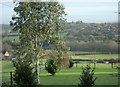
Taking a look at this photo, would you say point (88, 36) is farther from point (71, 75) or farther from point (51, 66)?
point (51, 66)

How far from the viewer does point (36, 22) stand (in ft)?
15.6

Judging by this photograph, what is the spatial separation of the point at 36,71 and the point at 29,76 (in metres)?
0.49

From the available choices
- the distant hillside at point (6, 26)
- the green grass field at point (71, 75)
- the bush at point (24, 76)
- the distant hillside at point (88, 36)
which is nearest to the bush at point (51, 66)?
the green grass field at point (71, 75)

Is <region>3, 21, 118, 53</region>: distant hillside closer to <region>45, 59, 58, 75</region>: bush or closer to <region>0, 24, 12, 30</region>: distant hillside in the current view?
<region>0, 24, 12, 30</region>: distant hillside

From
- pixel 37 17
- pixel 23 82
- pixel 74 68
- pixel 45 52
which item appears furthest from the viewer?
pixel 74 68

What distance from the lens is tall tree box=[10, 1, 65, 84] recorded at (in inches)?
185

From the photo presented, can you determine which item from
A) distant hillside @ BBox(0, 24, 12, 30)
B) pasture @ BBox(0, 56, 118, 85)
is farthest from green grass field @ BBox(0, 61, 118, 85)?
distant hillside @ BBox(0, 24, 12, 30)

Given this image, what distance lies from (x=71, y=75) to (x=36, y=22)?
4.96 feet

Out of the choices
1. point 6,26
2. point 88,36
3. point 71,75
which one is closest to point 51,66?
point 71,75

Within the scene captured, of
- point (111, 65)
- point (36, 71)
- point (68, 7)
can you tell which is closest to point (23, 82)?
point (36, 71)

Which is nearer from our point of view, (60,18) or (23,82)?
(23,82)

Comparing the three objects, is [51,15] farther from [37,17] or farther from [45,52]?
[45,52]

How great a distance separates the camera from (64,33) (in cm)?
492

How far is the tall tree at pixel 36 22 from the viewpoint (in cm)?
470
